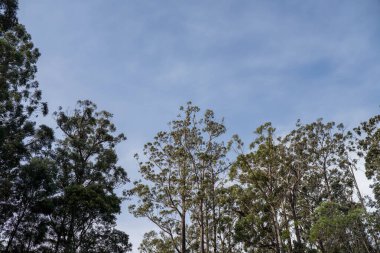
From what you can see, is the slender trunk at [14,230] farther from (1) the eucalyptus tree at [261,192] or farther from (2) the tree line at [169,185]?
(1) the eucalyptus tree at [261,192]

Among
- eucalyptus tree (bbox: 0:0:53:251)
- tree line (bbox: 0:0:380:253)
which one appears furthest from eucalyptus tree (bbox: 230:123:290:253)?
eucalyptus tree (bbox: 0:0:53:251)

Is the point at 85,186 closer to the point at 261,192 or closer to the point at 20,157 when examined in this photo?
the point at 20,157

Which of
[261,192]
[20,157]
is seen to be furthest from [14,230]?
[261,192]

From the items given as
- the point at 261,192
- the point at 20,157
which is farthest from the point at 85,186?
the point at 261,192

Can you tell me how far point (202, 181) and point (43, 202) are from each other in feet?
32.7

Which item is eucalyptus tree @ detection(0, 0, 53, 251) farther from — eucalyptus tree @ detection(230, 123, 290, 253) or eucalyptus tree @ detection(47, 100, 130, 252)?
eucalyptus tree @ detection(230, 123, 290, 253)

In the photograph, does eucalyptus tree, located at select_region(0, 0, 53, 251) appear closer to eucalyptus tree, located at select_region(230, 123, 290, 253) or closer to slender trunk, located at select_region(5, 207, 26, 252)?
slender trunk, located at select_region(5, 207, 26, 252)

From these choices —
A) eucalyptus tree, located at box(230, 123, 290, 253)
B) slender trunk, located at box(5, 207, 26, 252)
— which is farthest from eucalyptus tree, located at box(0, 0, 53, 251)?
eucalyptus tree, located at box(230, 123, 290, 253)

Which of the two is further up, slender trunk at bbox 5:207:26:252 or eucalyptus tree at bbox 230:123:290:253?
eucalyptus tree at bbox 230:123:290:253

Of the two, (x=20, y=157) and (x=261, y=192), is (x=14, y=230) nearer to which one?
(x=20, y=157)

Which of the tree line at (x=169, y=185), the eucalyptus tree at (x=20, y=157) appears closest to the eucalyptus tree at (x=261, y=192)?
the tree line at (x=169, y=185)

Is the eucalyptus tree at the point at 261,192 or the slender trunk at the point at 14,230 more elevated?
the eucalyptus tree at the point at 261,192

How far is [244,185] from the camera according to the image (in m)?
20.5

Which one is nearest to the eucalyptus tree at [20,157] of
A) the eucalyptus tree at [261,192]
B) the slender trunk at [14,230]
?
the slender trunk at [14,230]
